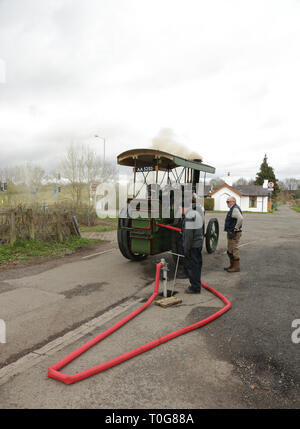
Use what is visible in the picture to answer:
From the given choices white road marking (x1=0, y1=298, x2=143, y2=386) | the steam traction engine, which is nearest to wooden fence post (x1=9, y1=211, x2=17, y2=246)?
the steam traction engine

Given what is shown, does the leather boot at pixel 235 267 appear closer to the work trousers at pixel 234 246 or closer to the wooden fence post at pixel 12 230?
the work trousers at pixel 234 246

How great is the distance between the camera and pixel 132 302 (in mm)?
5031

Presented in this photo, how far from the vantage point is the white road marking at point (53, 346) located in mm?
3053

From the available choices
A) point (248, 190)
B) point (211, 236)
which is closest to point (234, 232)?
point (211, 236)

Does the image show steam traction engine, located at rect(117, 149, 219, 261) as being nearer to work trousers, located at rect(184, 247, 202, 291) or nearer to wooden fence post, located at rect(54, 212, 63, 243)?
work trousers, located at rect(184, 247, 202, 291)

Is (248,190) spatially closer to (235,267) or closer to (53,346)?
(235,267)

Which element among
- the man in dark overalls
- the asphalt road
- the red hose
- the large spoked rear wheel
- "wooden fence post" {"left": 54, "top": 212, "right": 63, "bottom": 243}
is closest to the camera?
the asphalt road

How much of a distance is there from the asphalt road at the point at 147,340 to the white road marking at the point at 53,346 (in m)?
0.01

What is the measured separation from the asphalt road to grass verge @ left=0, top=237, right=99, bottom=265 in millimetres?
1535

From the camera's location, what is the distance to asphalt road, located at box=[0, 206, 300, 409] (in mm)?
2650

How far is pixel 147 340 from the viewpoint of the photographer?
3.66 m

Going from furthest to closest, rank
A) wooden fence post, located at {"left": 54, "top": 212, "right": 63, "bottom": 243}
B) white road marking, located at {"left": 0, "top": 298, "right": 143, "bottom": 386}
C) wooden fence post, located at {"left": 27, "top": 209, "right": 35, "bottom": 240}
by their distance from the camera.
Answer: wooden fence post, located at {"left": 54, "top": 212, "right": 63, "bottom": 243}, wooden fence post, located at {"left": 27, "top": 209, "right": 35, "bottom": 240}, white road marking, located at {"left": 0, "top": 298, "right": 143, "bottom": 386}

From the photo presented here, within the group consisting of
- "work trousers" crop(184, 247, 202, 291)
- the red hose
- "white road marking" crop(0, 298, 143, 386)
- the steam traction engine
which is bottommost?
"white road marking" crop(0, 298, 143, 386)
